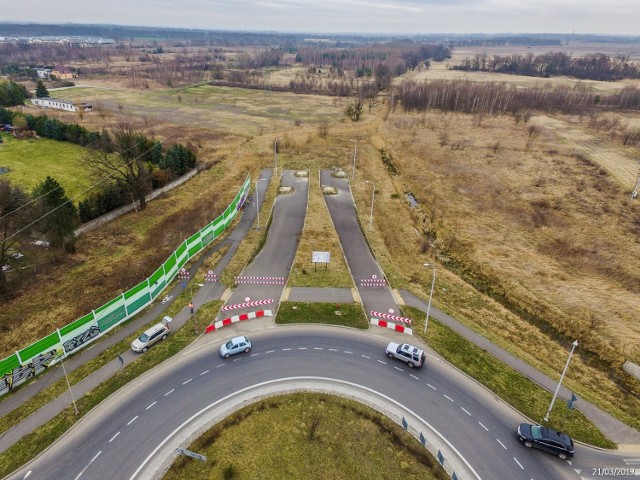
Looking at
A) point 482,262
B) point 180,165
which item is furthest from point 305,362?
point 180,165

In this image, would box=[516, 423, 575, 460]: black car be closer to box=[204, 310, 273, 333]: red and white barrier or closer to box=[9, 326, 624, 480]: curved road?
box=[9, 326, 624, 480]: curved road

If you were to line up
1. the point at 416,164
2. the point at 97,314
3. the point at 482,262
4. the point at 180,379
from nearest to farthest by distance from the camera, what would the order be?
the point at 180,379, the point at 97,314, the point at 482,262, the point at 416,164

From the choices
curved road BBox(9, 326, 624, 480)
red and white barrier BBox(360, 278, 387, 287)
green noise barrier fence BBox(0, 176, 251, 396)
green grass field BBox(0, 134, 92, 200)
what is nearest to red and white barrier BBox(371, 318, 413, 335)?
curved road BBox(9, 326, 624, 480)

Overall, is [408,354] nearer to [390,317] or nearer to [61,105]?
[390,317]

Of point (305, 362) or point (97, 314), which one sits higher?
point (97, 314)

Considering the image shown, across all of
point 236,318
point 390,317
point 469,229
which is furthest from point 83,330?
point 469,229

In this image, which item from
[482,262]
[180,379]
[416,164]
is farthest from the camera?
[416,164]

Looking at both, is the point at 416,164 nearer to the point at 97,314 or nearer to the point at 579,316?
the point at 579,316

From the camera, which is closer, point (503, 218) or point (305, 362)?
point (305, 362)
